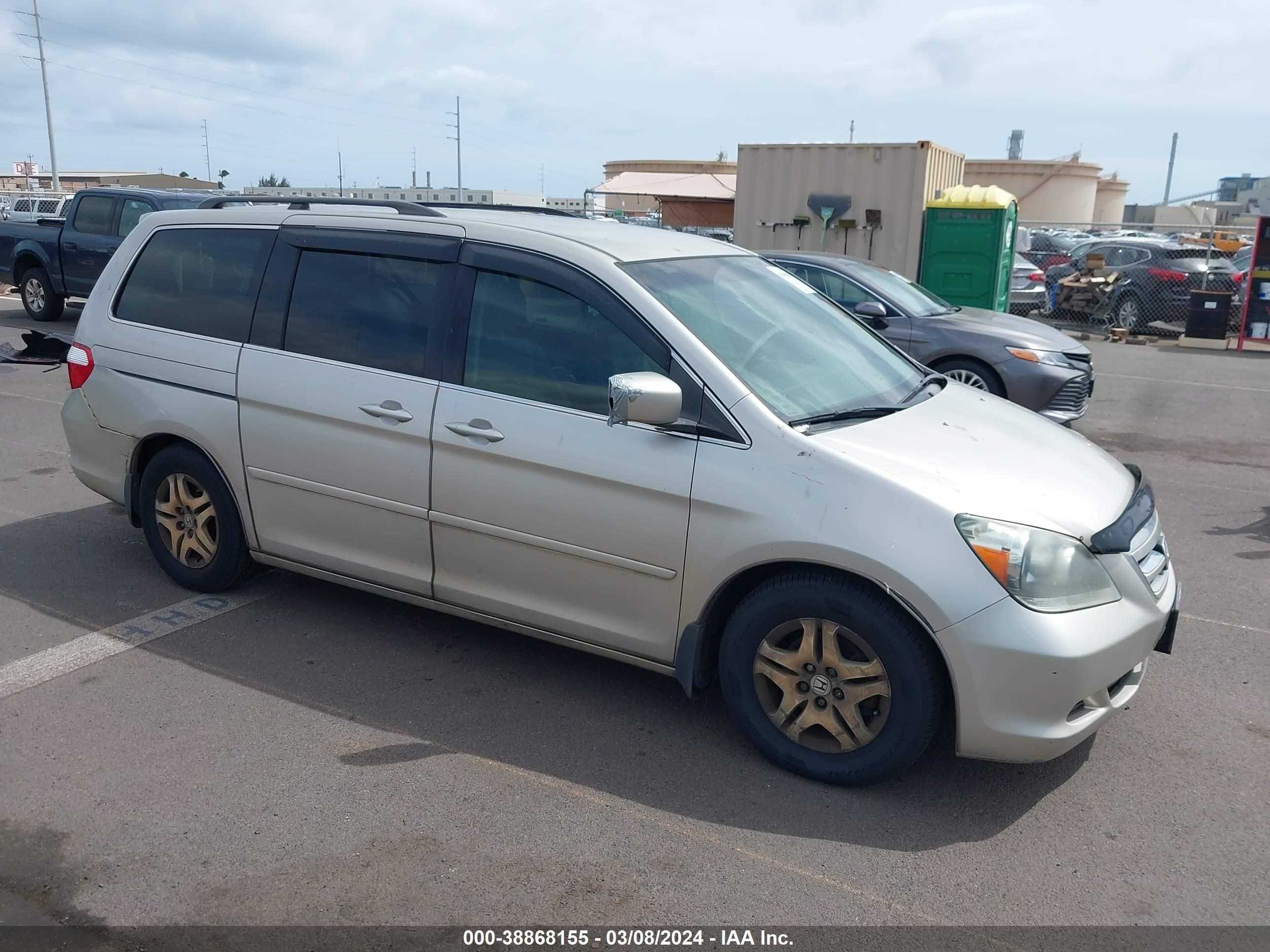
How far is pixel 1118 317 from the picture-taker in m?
18.5

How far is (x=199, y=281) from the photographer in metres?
5.07

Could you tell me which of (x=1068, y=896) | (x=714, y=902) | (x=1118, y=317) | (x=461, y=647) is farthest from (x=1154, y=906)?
(x=1118, y=317)

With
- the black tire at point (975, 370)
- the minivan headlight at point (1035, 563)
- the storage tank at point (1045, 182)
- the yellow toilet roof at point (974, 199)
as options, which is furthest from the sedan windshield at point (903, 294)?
the storage tank at point (1045, 182)

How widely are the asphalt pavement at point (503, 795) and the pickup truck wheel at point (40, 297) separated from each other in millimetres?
11770

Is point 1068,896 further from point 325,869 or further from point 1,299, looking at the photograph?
point 1,299

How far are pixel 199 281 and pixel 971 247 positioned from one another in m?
12.9

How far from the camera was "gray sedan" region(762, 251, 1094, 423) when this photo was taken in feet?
30.1

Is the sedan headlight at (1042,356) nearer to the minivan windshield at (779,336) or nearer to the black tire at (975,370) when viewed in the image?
the black tire at (975,370)

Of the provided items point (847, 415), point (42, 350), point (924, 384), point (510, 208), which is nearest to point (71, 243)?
point (42, 350)

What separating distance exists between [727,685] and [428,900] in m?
1.28

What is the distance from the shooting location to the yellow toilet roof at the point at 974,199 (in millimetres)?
15539

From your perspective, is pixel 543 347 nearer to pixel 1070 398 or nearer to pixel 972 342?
pixel 972 342

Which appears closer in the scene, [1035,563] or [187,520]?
[1035,563]

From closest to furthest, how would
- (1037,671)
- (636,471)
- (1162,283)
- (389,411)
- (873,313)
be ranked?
(1037,671)
(636,471)
(389,411)
(873,313)
(1162,283)
